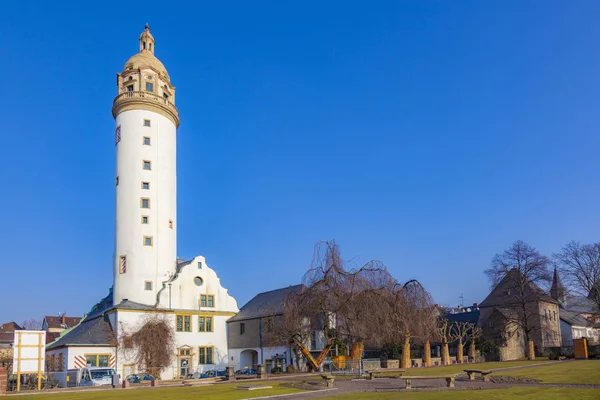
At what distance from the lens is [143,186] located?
170 ft

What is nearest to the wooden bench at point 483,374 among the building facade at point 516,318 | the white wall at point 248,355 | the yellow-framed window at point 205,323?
the white wall at point 248,355

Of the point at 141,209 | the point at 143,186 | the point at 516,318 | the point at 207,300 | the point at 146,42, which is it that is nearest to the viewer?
the point at 141,209

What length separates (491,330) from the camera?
211ft

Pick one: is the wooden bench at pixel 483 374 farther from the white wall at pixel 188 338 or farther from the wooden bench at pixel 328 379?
the white wall at pixel 188 338

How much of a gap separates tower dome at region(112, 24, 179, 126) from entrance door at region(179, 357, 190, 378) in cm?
2408

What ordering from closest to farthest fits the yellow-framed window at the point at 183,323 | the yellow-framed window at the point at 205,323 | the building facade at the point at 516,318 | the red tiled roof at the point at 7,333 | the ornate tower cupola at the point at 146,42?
1. the yellow-framed window at the point at 183,323
2. the yellow-framed window at the point at 205,323
3. the building facade at the point at 516,318
4. the ornate tower cupola at the point at 146,42
5. the red tiled roof at the point at 7,333

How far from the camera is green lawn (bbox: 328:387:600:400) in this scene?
16922 millimetres

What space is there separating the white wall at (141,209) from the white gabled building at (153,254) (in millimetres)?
90

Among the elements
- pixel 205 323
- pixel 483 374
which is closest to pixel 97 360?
pixel 205 323

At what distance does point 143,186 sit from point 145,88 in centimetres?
1018

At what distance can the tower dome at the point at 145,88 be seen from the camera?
53062mm

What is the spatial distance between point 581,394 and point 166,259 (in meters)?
41.6

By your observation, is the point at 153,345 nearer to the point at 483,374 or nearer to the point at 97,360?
the point at 97,360

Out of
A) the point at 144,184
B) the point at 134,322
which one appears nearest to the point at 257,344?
the point at 134,322
